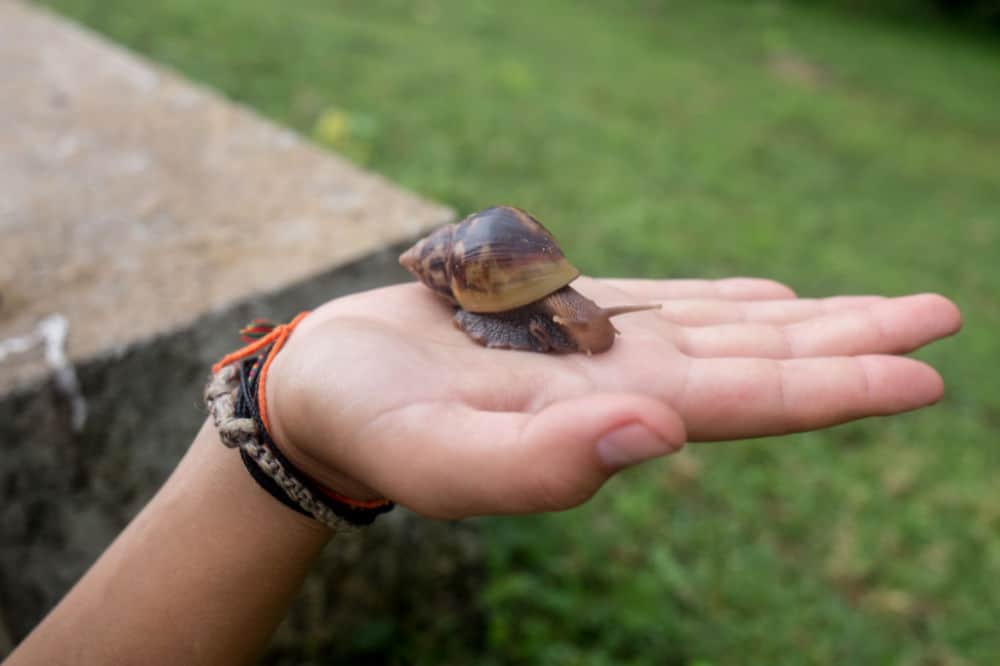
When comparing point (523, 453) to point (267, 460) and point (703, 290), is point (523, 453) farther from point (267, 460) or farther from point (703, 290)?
point (703, 290)

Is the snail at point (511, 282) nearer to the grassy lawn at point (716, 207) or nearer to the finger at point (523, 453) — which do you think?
the finger at point (523, 453)

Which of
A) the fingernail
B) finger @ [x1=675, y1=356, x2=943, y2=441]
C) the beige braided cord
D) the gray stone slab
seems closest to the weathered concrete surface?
the gray stone slab

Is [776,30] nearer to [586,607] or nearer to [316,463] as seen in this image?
[586,607]

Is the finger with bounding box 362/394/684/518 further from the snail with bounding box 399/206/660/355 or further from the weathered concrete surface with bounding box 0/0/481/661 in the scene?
the weathered concrete surface with bounding box 0/0/481/661

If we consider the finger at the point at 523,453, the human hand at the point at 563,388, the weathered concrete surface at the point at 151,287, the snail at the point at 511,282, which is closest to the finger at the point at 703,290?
the human hand at the point at 563,388

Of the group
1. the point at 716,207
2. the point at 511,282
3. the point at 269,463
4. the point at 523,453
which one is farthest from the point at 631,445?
the point at 716,207

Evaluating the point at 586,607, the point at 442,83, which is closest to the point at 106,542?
the point at 586,607
